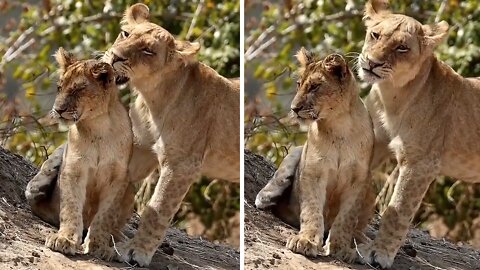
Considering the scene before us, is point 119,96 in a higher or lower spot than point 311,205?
higher

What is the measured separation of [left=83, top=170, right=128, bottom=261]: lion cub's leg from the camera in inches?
134

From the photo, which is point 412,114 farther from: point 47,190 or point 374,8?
point 47,190

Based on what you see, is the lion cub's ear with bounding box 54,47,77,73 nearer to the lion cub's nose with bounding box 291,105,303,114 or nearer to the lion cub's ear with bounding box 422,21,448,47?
the lion cub's nose with bounding box 291,105,303,114

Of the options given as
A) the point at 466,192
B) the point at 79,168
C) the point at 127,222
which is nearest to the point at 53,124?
the point at 79,168

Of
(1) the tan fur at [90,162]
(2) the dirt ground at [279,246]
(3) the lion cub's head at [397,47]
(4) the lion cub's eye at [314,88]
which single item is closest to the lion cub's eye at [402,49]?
(3) the lion cub's head at [397,47]

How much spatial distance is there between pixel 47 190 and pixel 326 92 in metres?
1.02

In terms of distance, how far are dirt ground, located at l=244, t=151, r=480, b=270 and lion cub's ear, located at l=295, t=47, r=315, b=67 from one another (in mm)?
378

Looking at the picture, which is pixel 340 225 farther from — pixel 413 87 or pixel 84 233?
pixel 84 233

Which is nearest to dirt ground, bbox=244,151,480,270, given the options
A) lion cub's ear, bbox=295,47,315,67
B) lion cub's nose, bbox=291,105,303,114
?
lion cub's nose, bbox=291,105,303,114

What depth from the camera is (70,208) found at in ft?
11.1

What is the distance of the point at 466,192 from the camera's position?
12.3 ft

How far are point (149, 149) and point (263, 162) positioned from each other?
428mm

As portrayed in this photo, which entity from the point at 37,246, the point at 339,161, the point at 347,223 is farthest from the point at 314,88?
the point at 37,246

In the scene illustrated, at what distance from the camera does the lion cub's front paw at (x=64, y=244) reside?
11.0 feet
